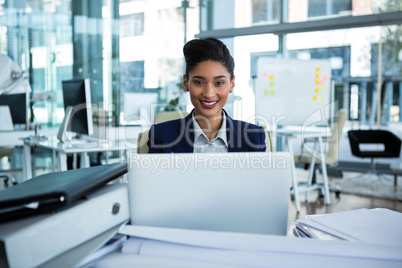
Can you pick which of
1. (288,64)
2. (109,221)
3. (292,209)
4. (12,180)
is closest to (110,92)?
(12,180)

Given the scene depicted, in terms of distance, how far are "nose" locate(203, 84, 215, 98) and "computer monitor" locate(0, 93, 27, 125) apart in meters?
5.11

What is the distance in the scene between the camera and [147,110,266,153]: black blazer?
131cm

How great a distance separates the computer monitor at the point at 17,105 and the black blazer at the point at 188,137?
4888 millimetres

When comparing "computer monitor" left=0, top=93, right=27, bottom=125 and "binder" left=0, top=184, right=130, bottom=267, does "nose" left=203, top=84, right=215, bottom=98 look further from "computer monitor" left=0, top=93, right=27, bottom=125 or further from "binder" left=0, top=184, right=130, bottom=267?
"computer monitor" left=0, top=93, right=27, bottom=125

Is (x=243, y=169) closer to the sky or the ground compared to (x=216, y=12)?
closer to the ground

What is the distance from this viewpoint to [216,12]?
763 centimetres

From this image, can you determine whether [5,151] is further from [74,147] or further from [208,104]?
[208,104]

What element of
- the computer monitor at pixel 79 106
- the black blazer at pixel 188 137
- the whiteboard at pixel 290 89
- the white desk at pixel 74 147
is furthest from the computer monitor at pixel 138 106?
the black blazer at pixel 188 137

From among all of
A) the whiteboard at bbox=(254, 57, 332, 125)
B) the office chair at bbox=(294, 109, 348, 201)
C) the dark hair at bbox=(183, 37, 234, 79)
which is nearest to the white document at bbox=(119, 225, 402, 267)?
the dark hair at bbox=(183, 37, 234, 79)

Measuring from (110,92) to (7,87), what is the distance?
4.45 m

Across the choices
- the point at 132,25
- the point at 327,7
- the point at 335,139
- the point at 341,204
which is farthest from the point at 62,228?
the point at 132,25

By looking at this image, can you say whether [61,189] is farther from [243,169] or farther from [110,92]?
[110,92]

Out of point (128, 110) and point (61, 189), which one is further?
point (128, 110)

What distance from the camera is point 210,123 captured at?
138cm
